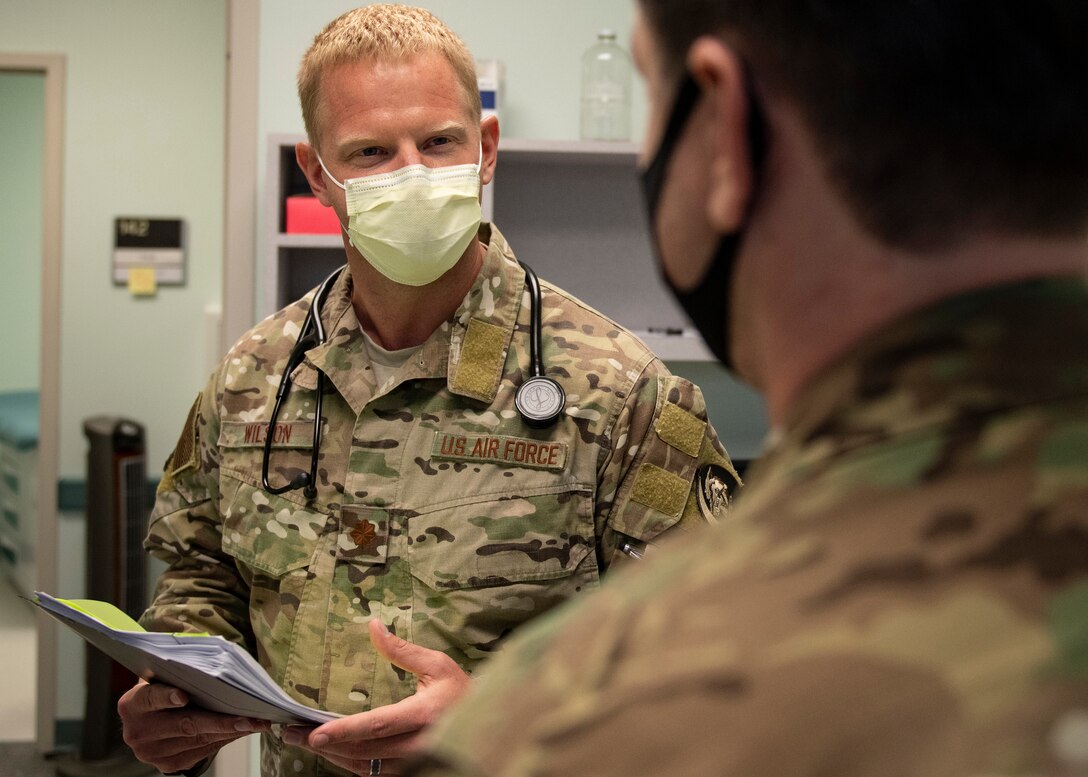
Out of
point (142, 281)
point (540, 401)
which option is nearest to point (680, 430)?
point (540, 401)

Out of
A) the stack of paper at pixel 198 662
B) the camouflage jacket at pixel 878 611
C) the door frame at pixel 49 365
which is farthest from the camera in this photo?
the door frame at pixel 49 365

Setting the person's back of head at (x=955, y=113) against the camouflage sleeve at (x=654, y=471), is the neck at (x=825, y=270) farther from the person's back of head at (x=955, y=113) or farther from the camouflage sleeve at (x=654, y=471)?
the camouflage sleeve at (x=654, y=471)

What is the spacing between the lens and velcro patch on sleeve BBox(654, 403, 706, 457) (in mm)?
1308

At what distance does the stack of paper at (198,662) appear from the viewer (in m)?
1.06

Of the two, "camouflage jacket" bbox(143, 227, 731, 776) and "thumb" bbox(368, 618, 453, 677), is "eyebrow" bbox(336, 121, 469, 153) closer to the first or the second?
"camouflage jacket" bbox(143, 227, 731, 776)

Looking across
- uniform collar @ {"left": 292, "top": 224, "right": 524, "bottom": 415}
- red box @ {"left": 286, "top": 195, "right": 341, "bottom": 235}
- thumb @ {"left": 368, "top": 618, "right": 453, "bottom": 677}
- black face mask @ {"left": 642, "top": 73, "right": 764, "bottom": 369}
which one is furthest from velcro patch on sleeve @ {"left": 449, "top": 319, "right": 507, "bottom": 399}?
red box @ {"left": 286, "top": 195, "right": 341, "bottom": 235}

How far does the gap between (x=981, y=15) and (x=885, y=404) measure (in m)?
0.16

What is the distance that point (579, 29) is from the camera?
9.02 ft

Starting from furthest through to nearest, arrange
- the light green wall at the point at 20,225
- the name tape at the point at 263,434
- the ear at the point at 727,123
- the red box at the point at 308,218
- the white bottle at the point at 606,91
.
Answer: the light green wall at the point at 20,225 < the white bottle at the point at 606,91 < the red box at the point at 308,218 < the name tape at the point at 263,434 < the ear at the point at 727,123

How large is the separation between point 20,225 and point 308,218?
272 centimetres

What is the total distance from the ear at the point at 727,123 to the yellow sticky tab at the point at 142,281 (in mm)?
3632

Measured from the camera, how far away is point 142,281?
3832 mm

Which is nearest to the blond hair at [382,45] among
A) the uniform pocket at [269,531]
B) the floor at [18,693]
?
Result: the uniform pocket at [269,531]

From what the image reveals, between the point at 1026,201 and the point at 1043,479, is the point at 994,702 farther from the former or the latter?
the point at 1026,201
